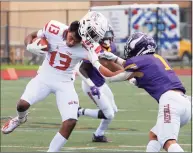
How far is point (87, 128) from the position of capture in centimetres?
1177

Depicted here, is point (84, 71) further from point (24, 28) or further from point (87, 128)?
point (24, 28)

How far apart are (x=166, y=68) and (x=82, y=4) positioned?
2815 centimetres

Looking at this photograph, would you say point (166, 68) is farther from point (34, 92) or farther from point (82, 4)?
point (82, 4)

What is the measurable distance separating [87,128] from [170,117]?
15.3 feet

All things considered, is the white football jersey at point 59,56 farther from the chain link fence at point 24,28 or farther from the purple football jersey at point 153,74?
the chain link fence at point 24,28

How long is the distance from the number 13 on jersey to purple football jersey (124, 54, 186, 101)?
184 centimetres

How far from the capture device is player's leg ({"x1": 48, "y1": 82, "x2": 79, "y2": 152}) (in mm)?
8578

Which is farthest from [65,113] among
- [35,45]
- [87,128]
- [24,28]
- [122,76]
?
[24,28]

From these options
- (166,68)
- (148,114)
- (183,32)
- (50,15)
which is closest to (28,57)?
(50,15)

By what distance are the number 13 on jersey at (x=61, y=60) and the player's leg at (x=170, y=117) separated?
2152mm

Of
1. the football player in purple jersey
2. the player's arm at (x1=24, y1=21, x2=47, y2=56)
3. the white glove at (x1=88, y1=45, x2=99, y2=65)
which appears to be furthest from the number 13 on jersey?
the football player in purple jersey

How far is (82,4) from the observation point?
35.4 metres

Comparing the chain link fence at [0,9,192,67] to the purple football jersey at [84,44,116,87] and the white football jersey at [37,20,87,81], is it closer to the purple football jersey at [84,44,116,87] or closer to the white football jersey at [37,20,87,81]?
the purple football jersey at [84,44,116,87]

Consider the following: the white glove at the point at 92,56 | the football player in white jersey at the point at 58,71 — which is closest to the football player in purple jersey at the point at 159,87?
the white glove at the point at 92,56
